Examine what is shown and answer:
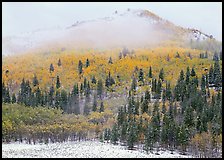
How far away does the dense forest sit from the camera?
77.2m

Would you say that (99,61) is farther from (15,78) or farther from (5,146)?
(5,146)

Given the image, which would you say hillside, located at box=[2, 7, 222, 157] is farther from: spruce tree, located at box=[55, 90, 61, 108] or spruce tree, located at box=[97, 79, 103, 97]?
spruce tree, located at box=[97, 79, 103, 97]

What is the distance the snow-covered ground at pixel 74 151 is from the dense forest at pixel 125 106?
299 cm

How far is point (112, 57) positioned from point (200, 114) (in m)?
84.9

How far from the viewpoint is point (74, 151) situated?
7312 cm

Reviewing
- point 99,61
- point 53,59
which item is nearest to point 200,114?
point 99,61

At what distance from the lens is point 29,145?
83.9m

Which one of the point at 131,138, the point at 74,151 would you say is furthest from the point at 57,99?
the point at 74,151

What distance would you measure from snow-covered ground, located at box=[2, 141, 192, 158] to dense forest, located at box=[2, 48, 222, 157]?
2.99 m

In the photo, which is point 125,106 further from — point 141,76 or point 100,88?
point 141,76

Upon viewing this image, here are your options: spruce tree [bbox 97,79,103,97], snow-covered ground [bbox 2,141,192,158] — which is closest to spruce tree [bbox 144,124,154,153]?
snow-covered ground [bbox 2,141,192,158]

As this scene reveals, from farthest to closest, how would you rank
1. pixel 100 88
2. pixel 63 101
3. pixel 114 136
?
pixel 100 88, pixel 63 101, pixel 114 136

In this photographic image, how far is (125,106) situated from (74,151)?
29287 millimetres

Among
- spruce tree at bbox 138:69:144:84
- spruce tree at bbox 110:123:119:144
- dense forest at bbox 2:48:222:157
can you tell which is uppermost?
spruce tree at bbox 138:69:144:84
